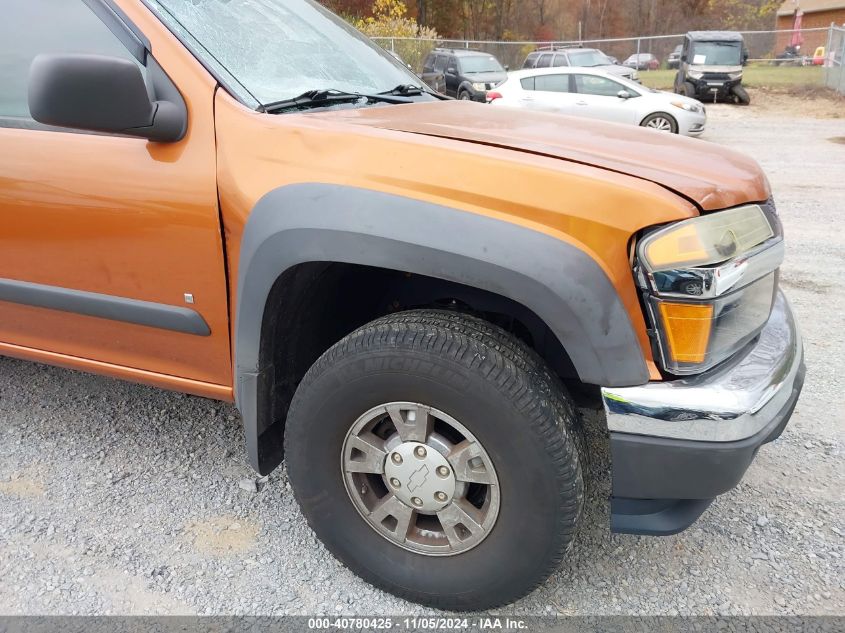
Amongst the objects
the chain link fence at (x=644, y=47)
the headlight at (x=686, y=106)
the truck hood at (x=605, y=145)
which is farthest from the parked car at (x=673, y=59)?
the truck hood at (x=605, y=145)

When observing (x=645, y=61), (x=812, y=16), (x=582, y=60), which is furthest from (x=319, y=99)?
(x=812, y=16)

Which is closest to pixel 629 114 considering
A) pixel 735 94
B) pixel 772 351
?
pixel 735 94

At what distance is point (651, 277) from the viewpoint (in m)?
1.64

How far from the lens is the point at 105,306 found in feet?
7.43

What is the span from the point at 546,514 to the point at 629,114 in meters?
11.9

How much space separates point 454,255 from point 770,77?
28.8m

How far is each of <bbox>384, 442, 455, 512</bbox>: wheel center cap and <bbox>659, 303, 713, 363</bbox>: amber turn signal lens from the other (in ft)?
2.23

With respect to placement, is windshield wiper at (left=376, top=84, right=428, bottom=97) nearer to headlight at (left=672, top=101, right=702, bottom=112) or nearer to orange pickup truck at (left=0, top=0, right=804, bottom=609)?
orange pickup truck at (left=0, top=0, right=804, bottom=609)

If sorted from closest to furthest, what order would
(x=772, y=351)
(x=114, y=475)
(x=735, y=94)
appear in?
(x=772, y=351)
(x=114, y=475)
(x=735, y=94)

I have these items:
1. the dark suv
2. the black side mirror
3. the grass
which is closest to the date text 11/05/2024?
the black side mirror

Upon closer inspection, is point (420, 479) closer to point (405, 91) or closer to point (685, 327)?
point (685, 327)

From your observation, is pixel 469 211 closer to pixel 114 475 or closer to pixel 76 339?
pixel 76 339

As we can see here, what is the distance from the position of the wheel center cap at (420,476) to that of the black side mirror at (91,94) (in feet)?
3.98

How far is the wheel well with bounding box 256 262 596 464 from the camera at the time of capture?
6.66ft
